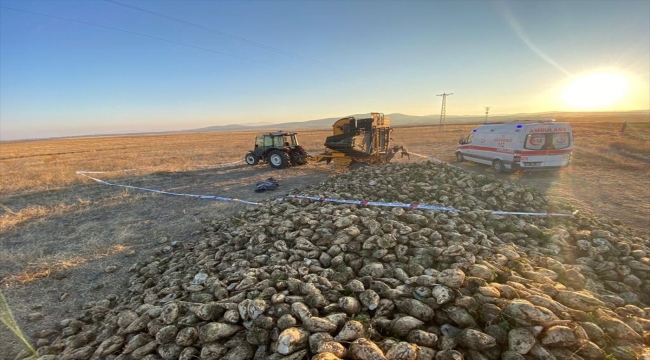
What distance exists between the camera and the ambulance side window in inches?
478

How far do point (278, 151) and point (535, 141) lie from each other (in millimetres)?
12103

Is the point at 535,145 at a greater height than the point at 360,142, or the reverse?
the point at 360,142

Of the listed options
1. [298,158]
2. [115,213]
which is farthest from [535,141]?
[115,213]

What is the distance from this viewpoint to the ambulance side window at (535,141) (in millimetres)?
12133

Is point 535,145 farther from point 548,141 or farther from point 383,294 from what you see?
point 383,294

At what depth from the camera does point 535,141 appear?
12234 millimetres

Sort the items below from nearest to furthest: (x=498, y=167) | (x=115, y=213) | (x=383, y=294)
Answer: (x=383, y=294)
(x=115, y=213)
(x=498, y=167)

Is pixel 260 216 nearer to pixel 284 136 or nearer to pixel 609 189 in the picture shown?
pixel 284 136

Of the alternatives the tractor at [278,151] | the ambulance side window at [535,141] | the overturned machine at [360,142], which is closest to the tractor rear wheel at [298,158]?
the tractor at [278,151]

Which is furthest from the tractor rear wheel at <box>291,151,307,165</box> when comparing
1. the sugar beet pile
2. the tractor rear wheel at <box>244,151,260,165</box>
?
the sugar beet pile

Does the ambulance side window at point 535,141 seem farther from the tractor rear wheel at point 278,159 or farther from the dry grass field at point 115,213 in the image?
the tractor rear wheel at point 278,159

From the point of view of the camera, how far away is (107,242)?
22.3 feet

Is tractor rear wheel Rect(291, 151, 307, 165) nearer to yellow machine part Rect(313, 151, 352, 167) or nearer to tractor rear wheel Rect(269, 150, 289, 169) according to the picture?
tractor rear wheel Rect(269, 150, 289, 169)

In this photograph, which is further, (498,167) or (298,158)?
(298,158)
